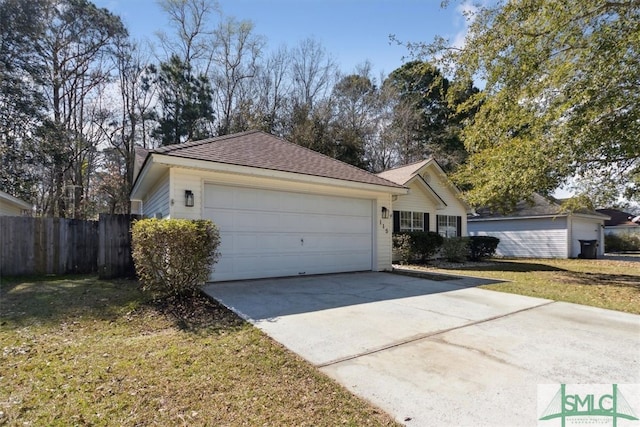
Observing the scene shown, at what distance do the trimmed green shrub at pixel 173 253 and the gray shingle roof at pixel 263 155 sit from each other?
6.65ft

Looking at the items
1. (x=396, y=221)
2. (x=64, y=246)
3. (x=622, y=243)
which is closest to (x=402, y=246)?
(x=396, y=221)

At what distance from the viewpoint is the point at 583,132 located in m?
8.19

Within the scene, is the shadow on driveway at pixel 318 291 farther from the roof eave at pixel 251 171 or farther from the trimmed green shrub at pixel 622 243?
the trimmed green shrub at pixel 622 243

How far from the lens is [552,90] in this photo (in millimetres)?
9195

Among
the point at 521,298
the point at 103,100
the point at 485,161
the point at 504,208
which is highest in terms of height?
the point at 103,100

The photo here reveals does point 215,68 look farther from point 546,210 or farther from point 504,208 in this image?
point 546,210

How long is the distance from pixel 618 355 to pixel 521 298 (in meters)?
3.15

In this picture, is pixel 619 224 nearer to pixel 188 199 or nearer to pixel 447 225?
pixel 447 225

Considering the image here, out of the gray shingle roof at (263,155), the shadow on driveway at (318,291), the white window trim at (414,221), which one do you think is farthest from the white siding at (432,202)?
the shadow on driveway at (318,291)

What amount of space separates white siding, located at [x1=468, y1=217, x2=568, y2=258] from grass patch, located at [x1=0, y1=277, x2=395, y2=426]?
20.9m

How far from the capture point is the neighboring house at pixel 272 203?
297 inches

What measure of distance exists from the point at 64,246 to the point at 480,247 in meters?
16.9

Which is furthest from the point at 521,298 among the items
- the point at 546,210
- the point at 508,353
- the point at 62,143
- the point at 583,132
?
the point at 62,143

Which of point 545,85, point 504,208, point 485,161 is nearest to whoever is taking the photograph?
point 545,85
